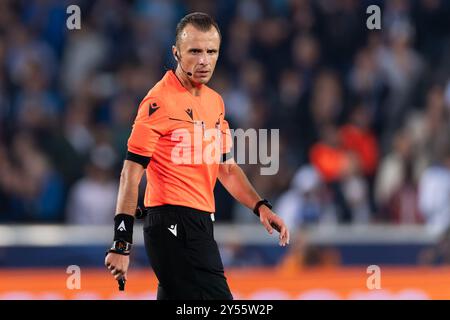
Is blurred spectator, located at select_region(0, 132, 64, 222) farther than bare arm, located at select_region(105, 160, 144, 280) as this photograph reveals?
Yes

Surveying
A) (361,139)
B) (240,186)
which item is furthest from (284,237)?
(361,139)

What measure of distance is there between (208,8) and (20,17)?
82.9 inches

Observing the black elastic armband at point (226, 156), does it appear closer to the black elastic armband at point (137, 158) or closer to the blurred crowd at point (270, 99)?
the black elastic armband at point (137, 158)

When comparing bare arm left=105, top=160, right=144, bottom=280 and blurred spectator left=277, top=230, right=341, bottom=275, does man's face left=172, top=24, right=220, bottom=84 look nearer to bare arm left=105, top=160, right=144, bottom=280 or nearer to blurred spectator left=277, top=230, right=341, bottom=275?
bare arm left=105, top=160, right=144, bottom=280

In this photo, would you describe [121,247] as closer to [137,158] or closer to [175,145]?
[137,158]

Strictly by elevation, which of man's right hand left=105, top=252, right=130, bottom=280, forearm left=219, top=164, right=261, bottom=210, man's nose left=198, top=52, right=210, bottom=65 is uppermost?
man's nose left=198, top=52, right=210, bottom=65

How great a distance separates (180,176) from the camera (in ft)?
20.3

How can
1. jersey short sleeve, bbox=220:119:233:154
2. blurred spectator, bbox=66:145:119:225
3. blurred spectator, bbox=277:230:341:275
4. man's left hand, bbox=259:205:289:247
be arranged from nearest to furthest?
1. man's left hand, bbox=259:205:289:247
2. jersey short sleeve, bbox=220:119:233:154
3. blurred spectator, bbox=277:230:341:275
4. blurred spectator, bbox=66:145:119:225

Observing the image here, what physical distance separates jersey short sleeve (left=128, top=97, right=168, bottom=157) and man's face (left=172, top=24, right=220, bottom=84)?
28cm

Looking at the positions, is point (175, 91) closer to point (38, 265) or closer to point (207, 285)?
point (207, 285)

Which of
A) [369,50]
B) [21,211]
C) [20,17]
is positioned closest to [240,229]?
[21,211]

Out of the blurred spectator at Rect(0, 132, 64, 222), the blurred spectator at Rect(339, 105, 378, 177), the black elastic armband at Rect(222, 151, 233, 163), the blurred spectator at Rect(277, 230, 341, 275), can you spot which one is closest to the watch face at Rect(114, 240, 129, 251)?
the black elastic armband at Rect(222, 151, 233, 163)

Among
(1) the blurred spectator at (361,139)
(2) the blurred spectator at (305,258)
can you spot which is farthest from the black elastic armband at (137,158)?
(1) the blurred spectator at (361,139)

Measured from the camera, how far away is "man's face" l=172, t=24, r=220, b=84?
6.20m
